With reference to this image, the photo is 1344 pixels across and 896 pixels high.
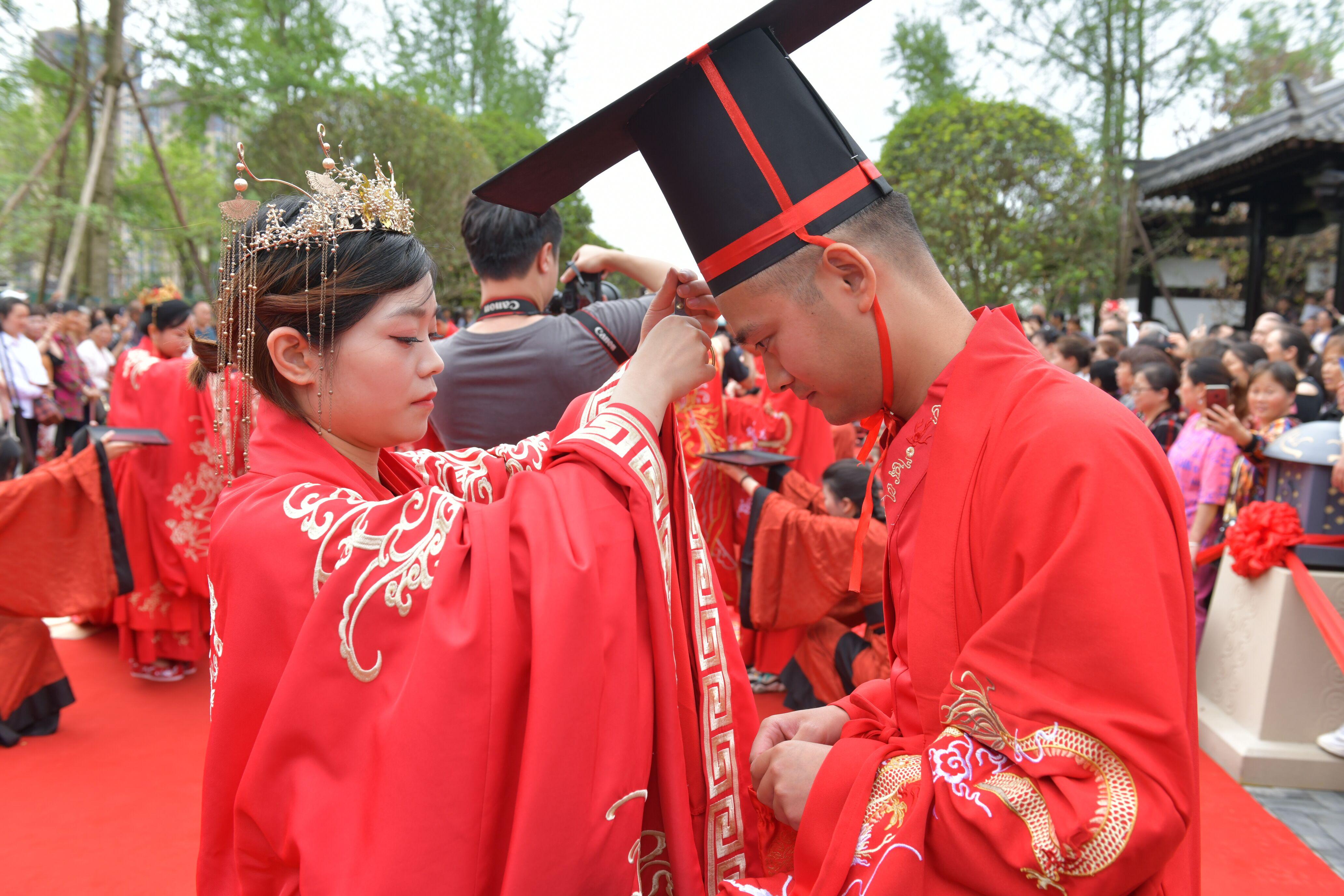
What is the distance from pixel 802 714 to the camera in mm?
1534

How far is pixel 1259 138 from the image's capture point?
959 cm

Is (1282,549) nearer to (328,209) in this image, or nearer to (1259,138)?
(328,209)

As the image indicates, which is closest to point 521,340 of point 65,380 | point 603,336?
point 603,336

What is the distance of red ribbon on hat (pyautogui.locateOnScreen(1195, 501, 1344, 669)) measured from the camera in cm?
348

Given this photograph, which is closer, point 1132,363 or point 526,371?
point 526,371

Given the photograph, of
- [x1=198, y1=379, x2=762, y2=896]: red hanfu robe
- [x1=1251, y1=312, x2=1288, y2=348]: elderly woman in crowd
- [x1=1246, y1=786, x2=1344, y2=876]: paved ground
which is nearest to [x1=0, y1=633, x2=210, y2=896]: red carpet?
[x1=198, y1=379, x2=762, y2=896]: red hanfu robe

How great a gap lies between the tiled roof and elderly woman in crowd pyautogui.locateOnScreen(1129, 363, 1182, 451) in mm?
4269

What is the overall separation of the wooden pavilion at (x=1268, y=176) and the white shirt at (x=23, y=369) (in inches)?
453

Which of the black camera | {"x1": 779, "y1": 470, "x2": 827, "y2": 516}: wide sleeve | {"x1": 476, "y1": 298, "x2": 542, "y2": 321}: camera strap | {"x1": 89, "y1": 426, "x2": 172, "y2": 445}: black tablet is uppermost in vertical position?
the black camera

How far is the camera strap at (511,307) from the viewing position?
276 cm

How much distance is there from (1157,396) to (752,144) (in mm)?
4892

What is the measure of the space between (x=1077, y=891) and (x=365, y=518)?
3.35 feet

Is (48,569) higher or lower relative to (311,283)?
lower

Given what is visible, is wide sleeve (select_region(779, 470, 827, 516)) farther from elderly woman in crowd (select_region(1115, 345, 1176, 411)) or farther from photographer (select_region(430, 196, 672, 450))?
elderly woman in crowd (select_region(1115, 345, 1176, 411))
